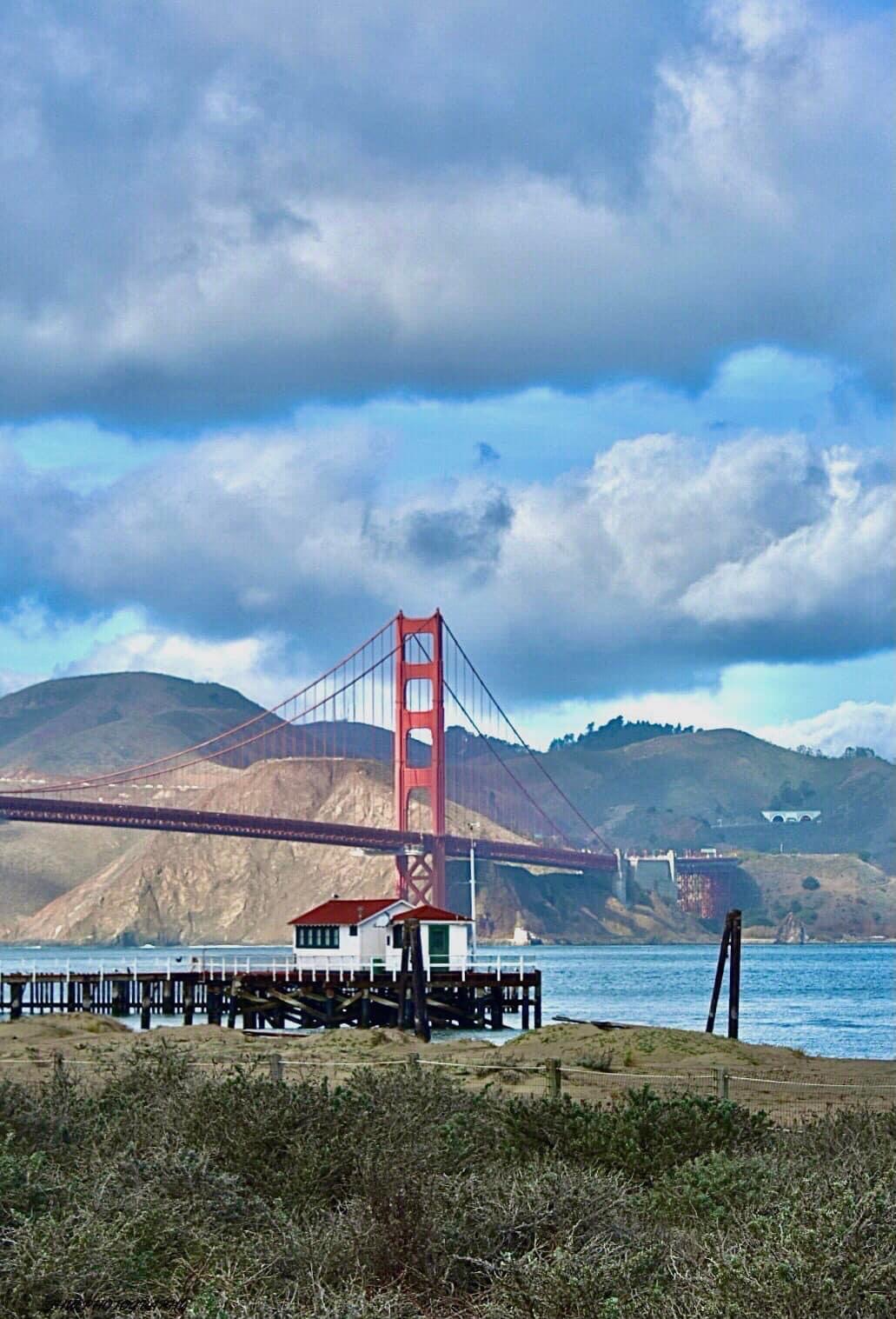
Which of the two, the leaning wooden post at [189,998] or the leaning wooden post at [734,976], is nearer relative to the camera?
the leaning wooden post at [734,976]

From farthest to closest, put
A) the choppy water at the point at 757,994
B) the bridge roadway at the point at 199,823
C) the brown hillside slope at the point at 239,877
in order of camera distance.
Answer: the brown hillside slope at the point at 239,877 < the bridge roadway at the point at 199,823 < the choppy water at the point at 757,994

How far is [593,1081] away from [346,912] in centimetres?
2698

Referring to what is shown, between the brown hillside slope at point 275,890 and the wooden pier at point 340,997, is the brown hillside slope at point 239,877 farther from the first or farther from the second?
the wooden pier at point 340,997

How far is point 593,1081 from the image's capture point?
19.5 meters

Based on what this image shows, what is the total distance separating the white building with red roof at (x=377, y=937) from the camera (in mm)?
44906

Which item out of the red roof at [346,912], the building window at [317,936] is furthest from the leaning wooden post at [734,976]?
the building window at [317,936]

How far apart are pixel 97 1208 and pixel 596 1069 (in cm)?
1340

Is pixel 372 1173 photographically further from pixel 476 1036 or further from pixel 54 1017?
pixel 476 1036

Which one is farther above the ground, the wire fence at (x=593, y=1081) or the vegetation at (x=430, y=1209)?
the vegetation at (x=430, y=1209)

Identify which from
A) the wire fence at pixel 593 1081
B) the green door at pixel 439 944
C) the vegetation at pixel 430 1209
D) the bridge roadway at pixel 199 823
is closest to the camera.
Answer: the vegetation at pixel 430 1209

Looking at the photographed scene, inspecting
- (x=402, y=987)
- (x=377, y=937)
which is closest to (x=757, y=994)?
(x=377, y=937)

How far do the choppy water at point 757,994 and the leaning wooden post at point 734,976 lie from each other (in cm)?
437

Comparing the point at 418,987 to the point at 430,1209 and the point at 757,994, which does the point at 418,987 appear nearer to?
the point at 430,1209

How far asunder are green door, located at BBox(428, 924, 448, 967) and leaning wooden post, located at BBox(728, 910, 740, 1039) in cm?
1029
